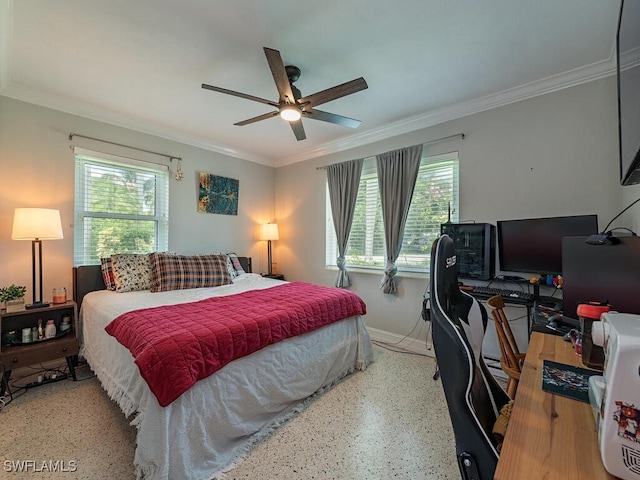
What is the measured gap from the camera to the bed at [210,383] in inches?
55.6

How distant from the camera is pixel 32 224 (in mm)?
2309

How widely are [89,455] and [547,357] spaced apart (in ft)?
8.05

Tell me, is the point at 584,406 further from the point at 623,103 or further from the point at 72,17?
the point at 72,17

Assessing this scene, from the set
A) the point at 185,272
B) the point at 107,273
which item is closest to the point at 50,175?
the point at 107,273

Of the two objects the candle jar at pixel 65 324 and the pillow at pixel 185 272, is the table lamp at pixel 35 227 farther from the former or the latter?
the pillow at pixel 185 272

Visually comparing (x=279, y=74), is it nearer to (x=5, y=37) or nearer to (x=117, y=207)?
(x=5, y=37)

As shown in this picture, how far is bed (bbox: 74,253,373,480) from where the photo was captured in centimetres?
141

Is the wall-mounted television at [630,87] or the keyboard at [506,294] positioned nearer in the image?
the wall-mounted television at [630,87]

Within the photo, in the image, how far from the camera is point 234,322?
1.80 metres

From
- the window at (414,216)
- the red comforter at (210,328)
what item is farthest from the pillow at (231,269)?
the window at (414,216)

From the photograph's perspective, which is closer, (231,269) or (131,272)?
(131,272)

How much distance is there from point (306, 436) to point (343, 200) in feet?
8.79

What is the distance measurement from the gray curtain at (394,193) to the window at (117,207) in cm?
269

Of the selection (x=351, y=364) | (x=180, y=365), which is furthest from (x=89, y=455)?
(x=351, y=364)
